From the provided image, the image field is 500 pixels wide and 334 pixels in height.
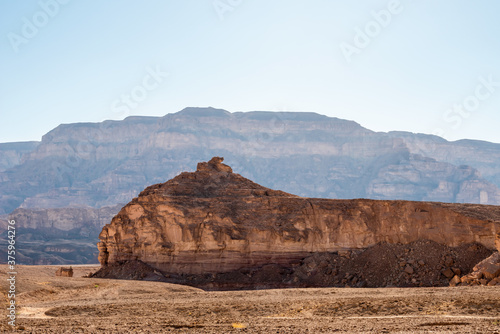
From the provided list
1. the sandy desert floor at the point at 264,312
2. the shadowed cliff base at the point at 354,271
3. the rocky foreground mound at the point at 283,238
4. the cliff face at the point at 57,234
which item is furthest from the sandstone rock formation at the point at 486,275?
the cliff face at the point at 57,234

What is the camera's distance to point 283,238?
4025 cm

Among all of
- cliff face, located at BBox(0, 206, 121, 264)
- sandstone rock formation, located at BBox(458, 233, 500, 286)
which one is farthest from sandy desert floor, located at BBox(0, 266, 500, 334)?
cliff face, located at BBox(0, 206, 121, 264)

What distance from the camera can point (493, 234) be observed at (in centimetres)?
3788

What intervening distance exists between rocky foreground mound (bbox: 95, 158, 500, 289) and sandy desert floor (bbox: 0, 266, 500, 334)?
10.9 metres

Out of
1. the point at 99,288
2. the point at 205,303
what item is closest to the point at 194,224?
the point at 99,288

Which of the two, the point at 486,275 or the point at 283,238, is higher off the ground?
the point at 283,238

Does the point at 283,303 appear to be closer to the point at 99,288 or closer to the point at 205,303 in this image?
the point at 205,303

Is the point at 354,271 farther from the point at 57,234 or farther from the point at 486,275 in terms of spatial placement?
the point at 57,234

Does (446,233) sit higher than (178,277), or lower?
higher

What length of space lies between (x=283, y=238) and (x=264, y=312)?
19.1 meters

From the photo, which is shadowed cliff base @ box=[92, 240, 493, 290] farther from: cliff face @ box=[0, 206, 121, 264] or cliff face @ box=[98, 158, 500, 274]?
cliff face @ box=[0, 206, 121, 264]

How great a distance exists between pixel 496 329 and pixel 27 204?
187905 millimetres

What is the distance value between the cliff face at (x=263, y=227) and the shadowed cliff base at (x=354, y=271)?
65 cm

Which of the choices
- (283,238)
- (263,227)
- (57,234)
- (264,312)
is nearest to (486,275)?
(283,238)
